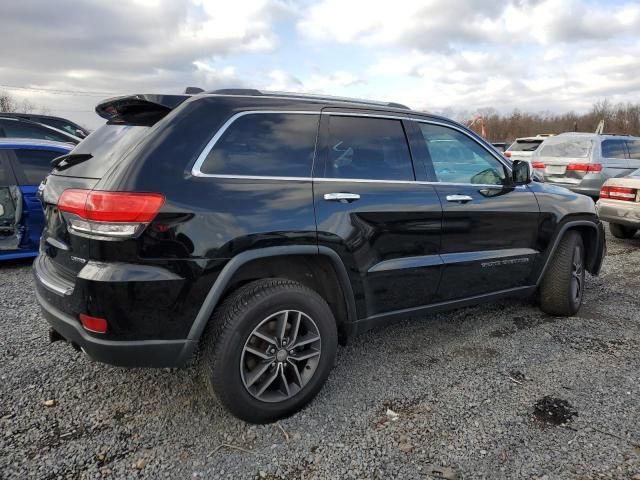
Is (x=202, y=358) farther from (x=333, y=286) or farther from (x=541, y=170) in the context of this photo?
(x=541, y=170)

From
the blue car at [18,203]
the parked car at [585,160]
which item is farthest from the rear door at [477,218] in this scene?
the parked car at [585,160]

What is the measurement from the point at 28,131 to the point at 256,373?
8.72m

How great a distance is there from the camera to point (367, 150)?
9.93 ft

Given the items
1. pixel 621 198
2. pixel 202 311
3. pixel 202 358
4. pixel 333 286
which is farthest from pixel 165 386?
pixel 621 198

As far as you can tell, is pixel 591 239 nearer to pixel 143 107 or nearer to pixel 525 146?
pixel 143 107

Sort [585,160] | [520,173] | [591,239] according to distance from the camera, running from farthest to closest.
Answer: [585,160] < [591,239] < [520,173]

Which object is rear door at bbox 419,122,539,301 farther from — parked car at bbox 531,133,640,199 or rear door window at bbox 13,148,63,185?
parked car at bbox 531,133,640,199

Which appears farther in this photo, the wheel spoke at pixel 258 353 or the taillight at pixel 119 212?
the wheel spoke at pixel 258 353

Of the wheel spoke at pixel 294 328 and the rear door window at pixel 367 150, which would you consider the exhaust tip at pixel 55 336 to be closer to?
the wheel spoke at pixel 294 328

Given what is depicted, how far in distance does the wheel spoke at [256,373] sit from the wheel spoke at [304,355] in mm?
157

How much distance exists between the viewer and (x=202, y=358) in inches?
96.6

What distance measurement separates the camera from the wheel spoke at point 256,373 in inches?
98.1

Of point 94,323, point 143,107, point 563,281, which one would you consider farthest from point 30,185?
point 563,281

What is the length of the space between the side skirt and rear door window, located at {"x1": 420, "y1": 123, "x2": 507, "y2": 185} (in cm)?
89
